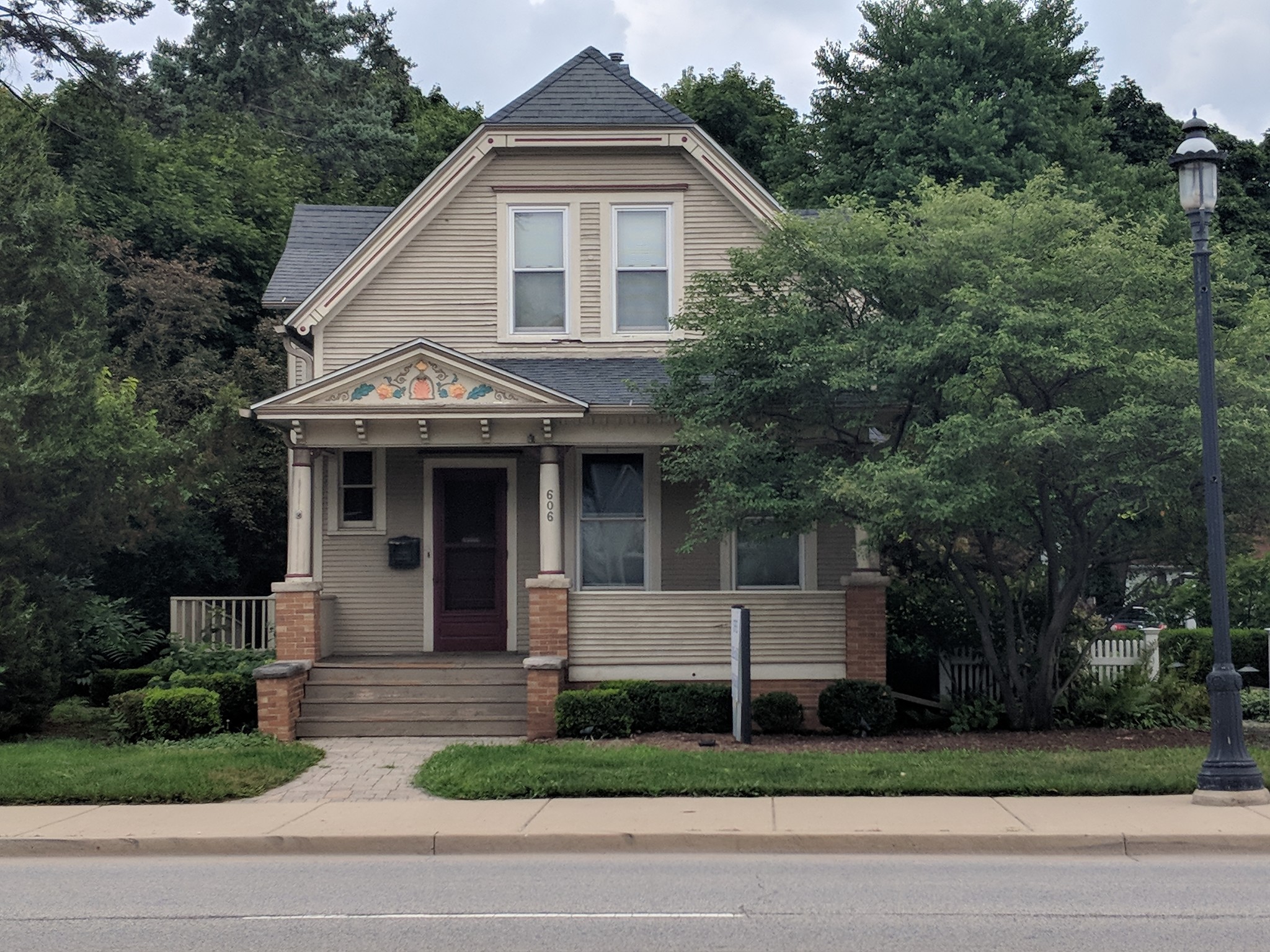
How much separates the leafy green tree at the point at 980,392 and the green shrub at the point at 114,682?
26.1ft

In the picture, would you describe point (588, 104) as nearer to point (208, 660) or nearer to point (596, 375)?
point (596, 375)

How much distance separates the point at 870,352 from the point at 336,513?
7.78 meters

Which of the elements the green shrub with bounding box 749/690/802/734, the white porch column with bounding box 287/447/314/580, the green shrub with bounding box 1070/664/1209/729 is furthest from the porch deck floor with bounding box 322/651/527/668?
the green shrub with bounding box 1070/664/1209/729

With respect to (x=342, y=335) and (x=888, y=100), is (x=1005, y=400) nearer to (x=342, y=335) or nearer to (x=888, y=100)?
(x=342, y=335)

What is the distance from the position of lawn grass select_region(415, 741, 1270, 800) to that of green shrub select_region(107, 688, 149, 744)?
361 cm

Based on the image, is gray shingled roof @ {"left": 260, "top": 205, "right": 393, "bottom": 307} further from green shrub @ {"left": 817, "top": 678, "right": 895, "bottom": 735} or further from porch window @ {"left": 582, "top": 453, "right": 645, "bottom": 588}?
green shrub @ {"left": 817, "top": 678, "right": 895, "bottom": 735}

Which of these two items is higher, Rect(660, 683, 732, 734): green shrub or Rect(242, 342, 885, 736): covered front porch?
Rect(242, 342, 885, 736): covered front porch

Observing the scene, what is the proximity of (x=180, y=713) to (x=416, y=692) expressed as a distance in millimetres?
2655

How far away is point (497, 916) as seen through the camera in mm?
7793

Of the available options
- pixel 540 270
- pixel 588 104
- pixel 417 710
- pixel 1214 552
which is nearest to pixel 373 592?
pixel 417 710

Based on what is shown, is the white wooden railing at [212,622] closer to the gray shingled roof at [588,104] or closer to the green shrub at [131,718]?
the green shrub at [131,718]

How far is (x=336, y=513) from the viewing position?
17.7 meters

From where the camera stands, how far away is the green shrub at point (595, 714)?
48.1ft

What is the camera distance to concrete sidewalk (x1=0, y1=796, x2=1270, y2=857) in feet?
32.3
